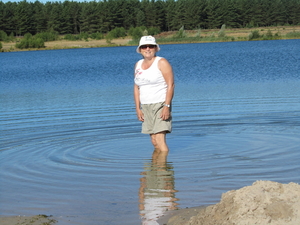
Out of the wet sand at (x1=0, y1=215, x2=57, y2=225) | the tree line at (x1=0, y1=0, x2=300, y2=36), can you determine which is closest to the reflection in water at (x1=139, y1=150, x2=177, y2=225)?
the wet sand at (x1=0, y1=215, x2=57, y2=225)

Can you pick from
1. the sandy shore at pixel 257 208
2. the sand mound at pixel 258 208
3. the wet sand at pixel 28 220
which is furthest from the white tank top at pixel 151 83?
the sand mound at pixel 258 208

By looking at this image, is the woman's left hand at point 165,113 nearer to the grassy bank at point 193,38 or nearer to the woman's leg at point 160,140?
the woman's leg at point 160,140

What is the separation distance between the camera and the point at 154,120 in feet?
24.0

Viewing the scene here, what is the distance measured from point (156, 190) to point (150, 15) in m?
115

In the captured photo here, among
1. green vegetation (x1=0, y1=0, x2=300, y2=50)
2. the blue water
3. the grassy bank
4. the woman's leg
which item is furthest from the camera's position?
green vegetation (x1=0, y1=0, x2=300, y2=50)

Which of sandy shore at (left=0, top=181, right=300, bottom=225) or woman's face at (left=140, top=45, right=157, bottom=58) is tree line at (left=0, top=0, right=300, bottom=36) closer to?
woman's face at (left=140, top=45, right=157, bottom=58)

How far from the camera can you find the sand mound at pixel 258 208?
12.4 feet

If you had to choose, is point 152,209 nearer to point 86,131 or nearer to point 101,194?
point 101,194

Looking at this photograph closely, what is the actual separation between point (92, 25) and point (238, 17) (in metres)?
34.1

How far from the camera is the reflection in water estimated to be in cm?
499

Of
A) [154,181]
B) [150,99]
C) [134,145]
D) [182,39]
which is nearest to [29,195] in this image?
[154,181]

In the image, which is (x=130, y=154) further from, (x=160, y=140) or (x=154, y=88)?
(x=154, y=88)

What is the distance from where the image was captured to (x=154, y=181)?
6.42 meters

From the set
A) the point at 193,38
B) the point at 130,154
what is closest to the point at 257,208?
the point at 130,154
